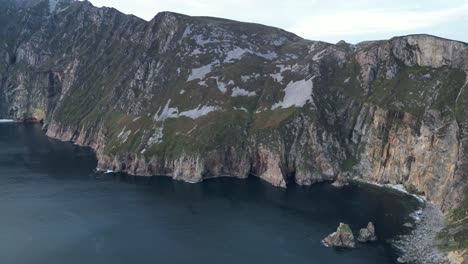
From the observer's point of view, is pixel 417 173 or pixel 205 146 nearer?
pixel 417 173

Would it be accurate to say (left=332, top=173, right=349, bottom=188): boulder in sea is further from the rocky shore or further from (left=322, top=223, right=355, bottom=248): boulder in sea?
(left=322, top=223, right=355, bottom=248): boulder in sea

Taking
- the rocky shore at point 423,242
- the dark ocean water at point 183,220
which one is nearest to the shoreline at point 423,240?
the rocky shore at point 423,242

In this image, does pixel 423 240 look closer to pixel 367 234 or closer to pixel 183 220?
pixel 367 234

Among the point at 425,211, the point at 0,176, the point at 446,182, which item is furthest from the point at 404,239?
the point at 0,176

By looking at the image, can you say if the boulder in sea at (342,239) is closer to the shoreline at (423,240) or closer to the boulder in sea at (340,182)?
the shoreline at (423,240)

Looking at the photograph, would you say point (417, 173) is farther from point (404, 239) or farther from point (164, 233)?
A: point (164, 233)

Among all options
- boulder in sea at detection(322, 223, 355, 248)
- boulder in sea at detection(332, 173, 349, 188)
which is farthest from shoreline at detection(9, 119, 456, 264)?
boulder in sea at detection(332, 173, 349, 188)
